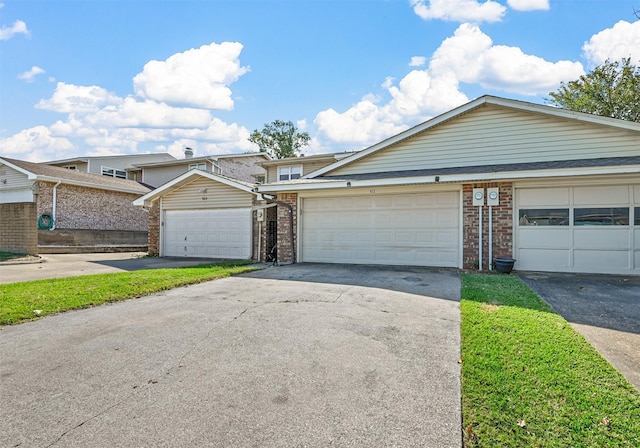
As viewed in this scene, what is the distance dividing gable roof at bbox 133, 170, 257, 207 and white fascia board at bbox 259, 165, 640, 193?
1643mm

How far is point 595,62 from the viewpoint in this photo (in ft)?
71.0


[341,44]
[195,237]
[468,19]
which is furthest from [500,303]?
[195,237]

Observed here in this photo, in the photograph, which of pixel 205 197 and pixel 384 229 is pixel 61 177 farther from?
pixel 384 229

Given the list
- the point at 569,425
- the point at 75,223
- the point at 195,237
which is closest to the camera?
the point at 569,425

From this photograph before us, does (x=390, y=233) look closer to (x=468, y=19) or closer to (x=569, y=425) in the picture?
(x=468, y=19)

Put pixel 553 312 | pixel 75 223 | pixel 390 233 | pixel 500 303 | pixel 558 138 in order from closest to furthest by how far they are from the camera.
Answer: pixel 553 312, pixel 500 303, pixel 558 138, pixel 390 233, pixel 75 223

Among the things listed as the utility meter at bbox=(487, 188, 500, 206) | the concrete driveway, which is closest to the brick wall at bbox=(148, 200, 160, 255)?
the concrete driveway

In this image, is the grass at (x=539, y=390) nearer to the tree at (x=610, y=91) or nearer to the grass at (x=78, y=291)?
the grass at (x=78, y=291)

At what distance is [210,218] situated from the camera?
14.1m

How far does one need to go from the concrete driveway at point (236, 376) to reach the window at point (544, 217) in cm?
496

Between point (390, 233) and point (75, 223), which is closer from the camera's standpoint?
point (390, 233)

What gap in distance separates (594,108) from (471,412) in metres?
26.4

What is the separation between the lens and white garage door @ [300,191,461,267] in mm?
10000

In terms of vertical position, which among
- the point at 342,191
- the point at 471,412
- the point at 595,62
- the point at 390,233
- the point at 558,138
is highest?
the point at 595,62
